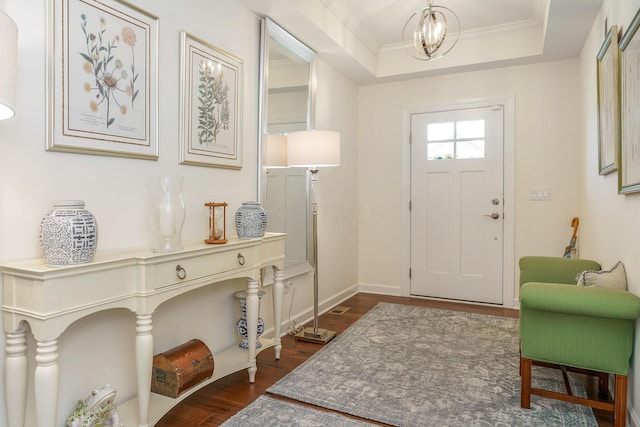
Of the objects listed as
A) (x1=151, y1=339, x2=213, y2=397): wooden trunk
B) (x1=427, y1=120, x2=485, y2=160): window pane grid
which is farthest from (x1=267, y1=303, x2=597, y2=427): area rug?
(x1=427, y1=120, x2=485, y2=160): window pane grid

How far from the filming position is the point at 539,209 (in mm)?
4133

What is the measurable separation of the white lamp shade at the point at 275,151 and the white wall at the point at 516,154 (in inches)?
74.1

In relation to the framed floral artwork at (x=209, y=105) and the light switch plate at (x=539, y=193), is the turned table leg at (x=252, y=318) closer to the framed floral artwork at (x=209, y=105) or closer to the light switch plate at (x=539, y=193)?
the framed floral artwork at (x=209, y=105)

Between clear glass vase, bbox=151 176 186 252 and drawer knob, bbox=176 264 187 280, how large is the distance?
10 cm

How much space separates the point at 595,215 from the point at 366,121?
2580mm

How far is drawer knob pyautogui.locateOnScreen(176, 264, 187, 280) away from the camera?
194cm

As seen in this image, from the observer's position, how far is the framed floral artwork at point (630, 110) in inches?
75.1

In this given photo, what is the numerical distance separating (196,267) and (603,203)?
264cm

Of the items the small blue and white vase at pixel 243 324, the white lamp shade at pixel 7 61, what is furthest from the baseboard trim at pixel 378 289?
the white lamp shade at pixel 7 61

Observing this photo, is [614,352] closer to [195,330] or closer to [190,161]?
[195,330]

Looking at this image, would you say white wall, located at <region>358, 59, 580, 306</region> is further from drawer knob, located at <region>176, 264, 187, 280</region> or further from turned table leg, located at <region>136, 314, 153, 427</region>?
turned table leg, located at <region>136, 314, 153, 427</region>

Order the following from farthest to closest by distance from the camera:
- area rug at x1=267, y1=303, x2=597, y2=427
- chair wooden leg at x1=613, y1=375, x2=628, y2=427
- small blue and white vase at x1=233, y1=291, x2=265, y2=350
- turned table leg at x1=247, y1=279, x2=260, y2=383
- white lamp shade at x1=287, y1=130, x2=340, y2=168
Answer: white lamp shade at x1=287, y1=130, x2=340, y2=168
small blue and white vase at x1=233, y1=291, x2=265, y2=350
turned table leg at x1=247, y1=279, x2=260, y2=383
area rug at x1=267, y1=303, x2=597, y2=427
chair wooden leg at x1=613, y1=375, x2=628, y2=427

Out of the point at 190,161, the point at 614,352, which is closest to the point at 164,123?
the point at 190,161

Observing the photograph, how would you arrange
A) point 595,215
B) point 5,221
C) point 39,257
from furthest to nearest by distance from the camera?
point 595,215, point 39,257, point 5,221
